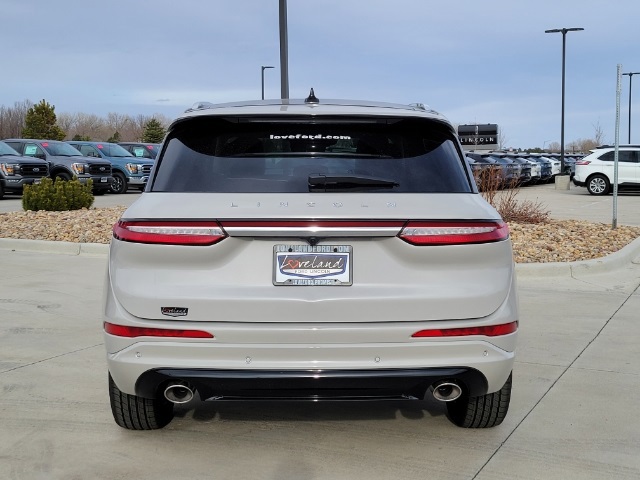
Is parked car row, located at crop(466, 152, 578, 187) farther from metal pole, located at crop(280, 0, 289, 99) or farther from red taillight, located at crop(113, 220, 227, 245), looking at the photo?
red taillight, located at crop(113, 220, 227, 245)

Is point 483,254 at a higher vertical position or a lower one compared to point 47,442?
higher

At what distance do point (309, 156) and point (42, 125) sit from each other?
72.1 meters

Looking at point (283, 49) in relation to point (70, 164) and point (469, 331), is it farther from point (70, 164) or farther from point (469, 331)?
point (70, 164)

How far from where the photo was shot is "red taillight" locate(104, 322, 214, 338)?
351cm

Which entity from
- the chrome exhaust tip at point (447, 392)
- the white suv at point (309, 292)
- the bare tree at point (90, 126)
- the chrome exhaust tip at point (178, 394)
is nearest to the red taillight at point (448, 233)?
the white suv at point (309, 292)

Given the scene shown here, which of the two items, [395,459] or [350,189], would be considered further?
[395,459]

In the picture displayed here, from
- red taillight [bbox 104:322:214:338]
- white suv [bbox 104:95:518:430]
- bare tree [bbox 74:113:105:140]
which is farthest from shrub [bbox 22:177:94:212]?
bare tree [bbox 74:113:105:140]

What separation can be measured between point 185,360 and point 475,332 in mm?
1305

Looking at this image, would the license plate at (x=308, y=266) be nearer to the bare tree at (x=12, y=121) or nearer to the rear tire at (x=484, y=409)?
the rear tire at (x=484, y=409)

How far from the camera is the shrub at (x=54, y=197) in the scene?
1570 cm

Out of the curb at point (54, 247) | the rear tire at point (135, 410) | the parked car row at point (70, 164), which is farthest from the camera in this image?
the parked car row at point (70, 164)

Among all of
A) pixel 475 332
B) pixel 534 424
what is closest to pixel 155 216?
pixel 475 332

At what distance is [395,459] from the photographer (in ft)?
13.1

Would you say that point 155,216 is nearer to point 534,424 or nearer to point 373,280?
point 373,280
